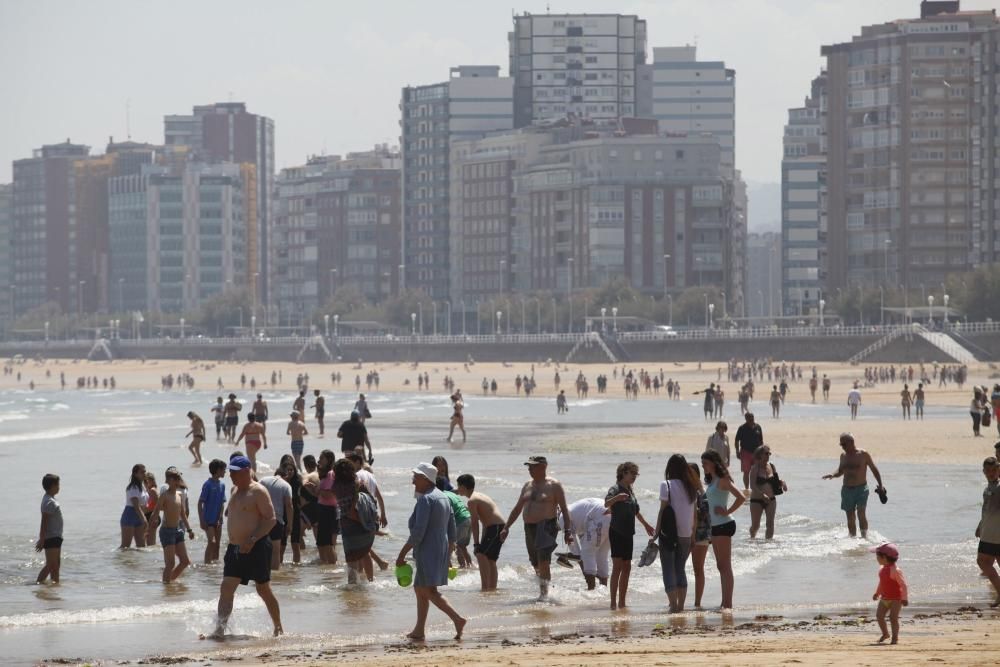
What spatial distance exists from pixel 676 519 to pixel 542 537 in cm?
181

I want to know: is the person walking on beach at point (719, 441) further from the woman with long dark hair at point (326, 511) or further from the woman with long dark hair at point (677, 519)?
the woman with long dark hair at point (677, 519)

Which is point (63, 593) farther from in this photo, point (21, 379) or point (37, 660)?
point (21, 379)

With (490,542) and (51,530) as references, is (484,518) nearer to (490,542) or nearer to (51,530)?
(490,542)

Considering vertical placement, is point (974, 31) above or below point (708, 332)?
above

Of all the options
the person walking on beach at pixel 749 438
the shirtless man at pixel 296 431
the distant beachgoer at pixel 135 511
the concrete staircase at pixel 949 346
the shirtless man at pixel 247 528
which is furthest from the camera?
the concrete staircase at pixel 949 346

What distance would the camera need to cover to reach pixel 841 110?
149125 millimetres

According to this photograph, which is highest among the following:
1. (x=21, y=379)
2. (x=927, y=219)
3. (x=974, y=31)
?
(x=974, y=31)

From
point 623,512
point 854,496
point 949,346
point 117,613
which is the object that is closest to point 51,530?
point 117,613

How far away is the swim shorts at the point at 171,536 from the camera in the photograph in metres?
19.7

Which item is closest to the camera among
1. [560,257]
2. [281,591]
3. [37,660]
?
[37,660]

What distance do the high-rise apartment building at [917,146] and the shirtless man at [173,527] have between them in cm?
12795

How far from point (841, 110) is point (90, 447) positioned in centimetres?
10666

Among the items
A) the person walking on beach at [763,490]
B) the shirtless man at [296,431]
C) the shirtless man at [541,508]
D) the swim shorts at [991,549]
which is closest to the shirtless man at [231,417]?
the shirtless man at [296,431]

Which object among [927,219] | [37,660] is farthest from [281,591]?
[927,219]
